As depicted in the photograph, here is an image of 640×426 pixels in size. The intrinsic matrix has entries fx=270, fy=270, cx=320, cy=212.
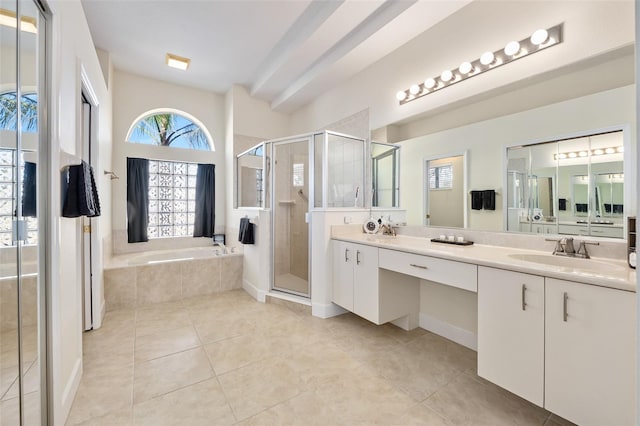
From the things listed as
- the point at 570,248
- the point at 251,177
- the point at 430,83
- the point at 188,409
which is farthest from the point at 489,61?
the point at 188,409

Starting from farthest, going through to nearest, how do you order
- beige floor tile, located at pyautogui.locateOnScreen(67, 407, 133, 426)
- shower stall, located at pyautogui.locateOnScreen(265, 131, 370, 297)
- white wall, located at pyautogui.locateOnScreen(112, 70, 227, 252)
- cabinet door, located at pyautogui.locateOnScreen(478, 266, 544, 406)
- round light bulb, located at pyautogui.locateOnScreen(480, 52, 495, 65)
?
white wall, located at pyautogui.locateOnScreen(112, 70, 227, 252)
shower stall, located at pyautogui.locateOnScreen(265, 131, 370, 297)
round light bulb, located at pyautogui.locateOnScreen(480, 52, 495, 65)
beige floor tile, located at pyautogui.locateOnScreen(67, 407, 133, 426)
cabinet door, located at pyautogui.locateOnScreen(478, 266, 544, 406)

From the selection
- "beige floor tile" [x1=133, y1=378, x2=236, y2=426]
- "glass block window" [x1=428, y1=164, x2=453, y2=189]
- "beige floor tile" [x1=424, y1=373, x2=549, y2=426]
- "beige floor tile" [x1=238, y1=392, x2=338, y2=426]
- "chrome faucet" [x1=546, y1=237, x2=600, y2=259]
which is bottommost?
"beige floor tile" [x1=424, y1=373, x2=549, y2=426]

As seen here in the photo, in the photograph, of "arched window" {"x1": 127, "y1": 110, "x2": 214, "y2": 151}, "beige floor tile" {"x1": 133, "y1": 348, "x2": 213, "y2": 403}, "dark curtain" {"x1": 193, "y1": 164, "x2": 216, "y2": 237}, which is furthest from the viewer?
"dark curtain" {"x1": 193, "y1": 164, "x2": 216, "y2": 237}

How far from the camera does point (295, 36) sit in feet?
9.43

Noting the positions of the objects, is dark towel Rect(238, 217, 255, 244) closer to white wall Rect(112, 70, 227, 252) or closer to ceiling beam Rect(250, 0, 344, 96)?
white wall Rect(112, 70, 227, 252)

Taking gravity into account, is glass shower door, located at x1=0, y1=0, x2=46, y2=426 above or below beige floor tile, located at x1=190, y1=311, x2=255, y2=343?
above

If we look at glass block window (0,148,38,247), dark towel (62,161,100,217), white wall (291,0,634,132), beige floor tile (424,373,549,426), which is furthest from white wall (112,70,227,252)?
beige floor tile (424,373,549,426)

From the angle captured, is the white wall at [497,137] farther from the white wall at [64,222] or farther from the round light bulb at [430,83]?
the white wall at [64,222]

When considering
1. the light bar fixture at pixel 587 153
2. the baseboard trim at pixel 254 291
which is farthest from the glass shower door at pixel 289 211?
the light bar fixture at pixel 587 153

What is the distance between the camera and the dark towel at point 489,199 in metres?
2.02

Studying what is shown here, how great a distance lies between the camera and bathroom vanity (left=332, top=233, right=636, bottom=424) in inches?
41.8

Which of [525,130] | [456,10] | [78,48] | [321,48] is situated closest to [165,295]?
[78,48]

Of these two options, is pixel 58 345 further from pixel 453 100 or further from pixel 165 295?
pixel 453 100

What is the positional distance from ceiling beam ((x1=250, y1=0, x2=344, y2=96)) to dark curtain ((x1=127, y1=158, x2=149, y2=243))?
2.08 metres
